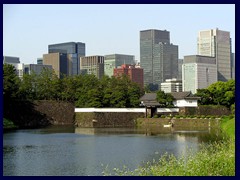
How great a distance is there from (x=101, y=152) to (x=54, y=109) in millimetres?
21945

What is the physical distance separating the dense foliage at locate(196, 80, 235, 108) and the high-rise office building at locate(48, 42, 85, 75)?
8584cm

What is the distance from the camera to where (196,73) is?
13162 cm

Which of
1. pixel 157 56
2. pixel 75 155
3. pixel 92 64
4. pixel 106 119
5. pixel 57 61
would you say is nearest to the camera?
pixel 75 155

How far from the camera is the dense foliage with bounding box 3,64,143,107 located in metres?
39.0

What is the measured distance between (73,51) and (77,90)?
320 ft

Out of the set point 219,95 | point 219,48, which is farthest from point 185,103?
point 219,48

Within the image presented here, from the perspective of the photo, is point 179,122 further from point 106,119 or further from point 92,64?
point 92,64

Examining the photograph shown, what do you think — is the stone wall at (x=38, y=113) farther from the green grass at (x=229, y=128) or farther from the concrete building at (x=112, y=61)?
the concrete building at (x=112, y=61)

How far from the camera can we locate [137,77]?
383ft

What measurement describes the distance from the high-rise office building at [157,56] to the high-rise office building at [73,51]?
19.3 meters

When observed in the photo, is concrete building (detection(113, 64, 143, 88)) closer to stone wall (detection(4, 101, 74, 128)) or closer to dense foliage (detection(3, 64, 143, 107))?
dense foliage (detection(3, 64, 143, 107))
